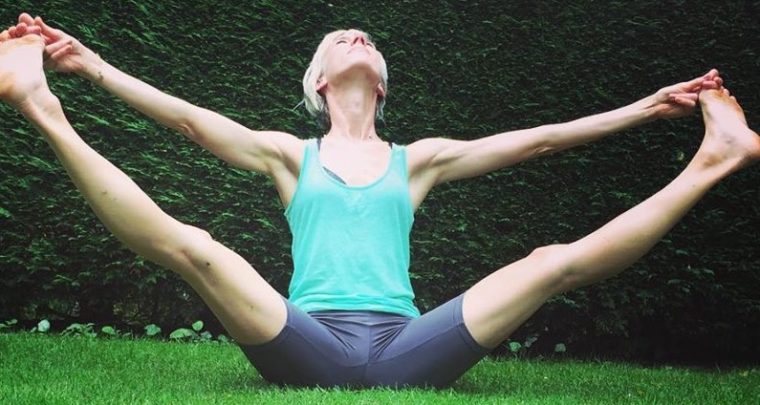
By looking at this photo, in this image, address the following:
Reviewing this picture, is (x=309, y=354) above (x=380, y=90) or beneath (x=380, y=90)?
beneath

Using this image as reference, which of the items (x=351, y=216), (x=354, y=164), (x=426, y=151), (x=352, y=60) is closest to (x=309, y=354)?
(x=351, y=216)

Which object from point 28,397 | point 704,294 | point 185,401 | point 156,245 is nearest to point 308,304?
point 185,401

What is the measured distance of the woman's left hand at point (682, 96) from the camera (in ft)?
10.3

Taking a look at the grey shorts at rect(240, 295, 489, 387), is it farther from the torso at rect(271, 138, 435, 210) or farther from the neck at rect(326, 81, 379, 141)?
the neck at rect(326, 81, 379, 141)

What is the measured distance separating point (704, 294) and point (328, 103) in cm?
277

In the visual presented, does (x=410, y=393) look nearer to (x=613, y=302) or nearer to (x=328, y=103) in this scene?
(x=328, y=103)

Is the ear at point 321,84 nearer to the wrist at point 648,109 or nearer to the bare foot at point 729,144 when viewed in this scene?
the wrist at point 648,109

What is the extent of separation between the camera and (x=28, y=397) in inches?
103

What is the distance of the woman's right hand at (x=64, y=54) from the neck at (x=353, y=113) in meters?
0.92

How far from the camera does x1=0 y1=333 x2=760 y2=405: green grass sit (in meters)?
2.69

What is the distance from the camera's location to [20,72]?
2.41m

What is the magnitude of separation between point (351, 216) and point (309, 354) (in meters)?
0.53

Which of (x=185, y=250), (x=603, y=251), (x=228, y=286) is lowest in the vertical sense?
(x=228, y=286)

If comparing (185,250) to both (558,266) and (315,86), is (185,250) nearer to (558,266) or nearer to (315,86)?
(558,266)
